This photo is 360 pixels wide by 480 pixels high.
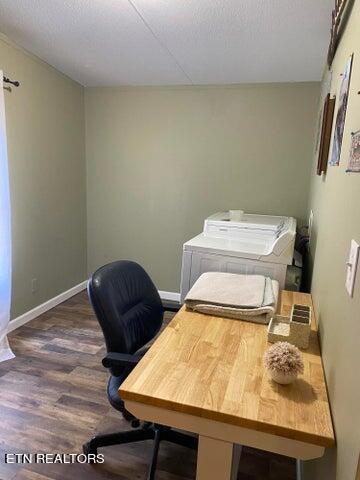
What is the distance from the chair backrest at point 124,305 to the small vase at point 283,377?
0.67 meters

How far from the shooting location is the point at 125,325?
4.71ft

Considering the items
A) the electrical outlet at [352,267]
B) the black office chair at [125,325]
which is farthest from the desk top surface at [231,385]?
the electrical outlet at [352,267]

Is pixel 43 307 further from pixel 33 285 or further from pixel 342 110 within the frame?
pixel 342 110

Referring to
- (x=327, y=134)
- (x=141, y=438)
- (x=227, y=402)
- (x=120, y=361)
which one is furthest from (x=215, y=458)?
(x=327, y=134)

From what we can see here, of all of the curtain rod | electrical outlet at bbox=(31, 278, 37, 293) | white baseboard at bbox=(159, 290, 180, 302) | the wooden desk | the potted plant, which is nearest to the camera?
the wooden desk

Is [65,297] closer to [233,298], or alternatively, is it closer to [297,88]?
[233,298]

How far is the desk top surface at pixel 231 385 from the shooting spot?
82 centimetres

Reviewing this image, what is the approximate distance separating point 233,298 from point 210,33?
1.69 m

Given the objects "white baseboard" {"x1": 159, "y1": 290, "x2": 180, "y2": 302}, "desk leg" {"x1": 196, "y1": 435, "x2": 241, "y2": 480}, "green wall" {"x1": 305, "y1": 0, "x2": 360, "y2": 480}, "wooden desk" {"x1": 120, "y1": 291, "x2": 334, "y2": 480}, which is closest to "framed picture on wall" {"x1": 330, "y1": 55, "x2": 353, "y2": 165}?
"green wall" {"x1": 305, "y1": 0, "x2": 360, "y2": 480}

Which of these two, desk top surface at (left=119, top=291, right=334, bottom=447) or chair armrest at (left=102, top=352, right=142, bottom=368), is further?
chair armrest at (left=102, top=352, right=142, bottom=368)

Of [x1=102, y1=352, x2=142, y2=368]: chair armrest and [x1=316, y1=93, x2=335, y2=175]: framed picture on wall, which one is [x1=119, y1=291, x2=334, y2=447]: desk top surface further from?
[x1=316, y1=93, x2=335, y2=175]: framed picture on wall

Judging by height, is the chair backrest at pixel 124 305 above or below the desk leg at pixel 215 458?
above

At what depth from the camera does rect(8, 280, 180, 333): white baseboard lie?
2.77 metres

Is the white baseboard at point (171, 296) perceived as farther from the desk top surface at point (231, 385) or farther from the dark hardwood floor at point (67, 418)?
the desk top surface at point (231, 385)
